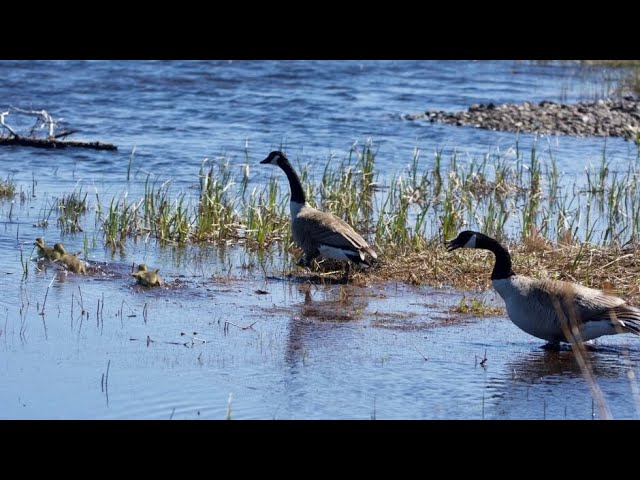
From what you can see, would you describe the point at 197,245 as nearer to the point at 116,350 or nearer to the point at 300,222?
the point at 300,222

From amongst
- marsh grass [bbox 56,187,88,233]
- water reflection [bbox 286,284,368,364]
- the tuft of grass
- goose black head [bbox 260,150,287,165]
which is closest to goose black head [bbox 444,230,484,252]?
the tuft of grass

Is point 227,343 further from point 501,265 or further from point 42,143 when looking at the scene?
point 42,143

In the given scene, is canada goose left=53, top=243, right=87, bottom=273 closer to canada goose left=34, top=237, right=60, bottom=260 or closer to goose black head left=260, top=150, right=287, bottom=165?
canada goose left=34, top=237, right=60, bottom=260

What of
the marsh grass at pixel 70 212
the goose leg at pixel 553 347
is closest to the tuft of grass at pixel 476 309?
the goose leg at pixel 553 347

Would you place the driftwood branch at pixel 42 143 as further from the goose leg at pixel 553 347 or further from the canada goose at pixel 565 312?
the goose leg at pixel 553 347

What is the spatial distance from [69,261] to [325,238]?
2668mm

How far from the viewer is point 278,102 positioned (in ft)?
84.1

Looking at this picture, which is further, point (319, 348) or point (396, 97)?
point (396, 97)

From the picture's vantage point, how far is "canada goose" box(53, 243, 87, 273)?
1109 cm

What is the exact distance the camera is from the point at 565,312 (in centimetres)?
912

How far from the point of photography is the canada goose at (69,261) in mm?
11086

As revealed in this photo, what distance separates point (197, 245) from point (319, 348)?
13.5 feet

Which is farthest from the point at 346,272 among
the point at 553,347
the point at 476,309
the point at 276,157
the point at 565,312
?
Answer: the point at 565,312

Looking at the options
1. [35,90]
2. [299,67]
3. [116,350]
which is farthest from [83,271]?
[299,67]
